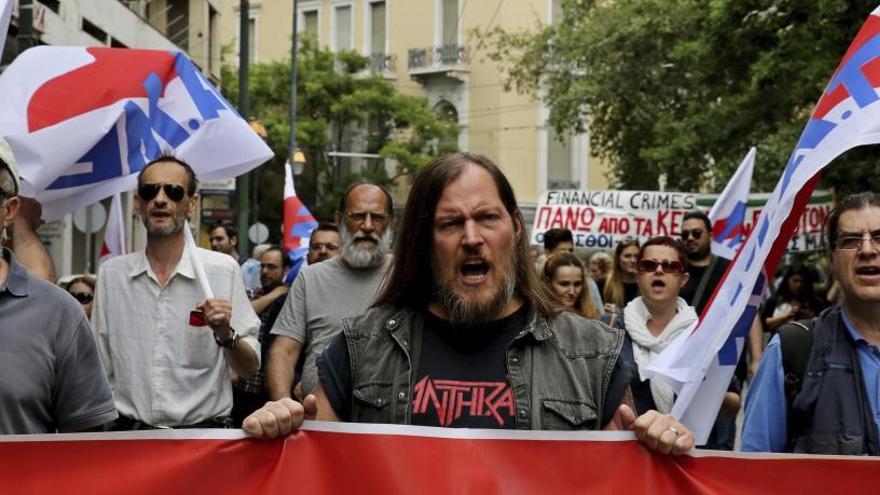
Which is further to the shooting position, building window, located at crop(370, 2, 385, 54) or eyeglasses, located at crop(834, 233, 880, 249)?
building window, located at crop(370, 2, 385, 54)

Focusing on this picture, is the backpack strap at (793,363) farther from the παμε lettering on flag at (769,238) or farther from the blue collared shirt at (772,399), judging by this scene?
the παμε lettering on flag at (769,238)

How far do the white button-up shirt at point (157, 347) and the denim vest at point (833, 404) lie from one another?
2.44 metres

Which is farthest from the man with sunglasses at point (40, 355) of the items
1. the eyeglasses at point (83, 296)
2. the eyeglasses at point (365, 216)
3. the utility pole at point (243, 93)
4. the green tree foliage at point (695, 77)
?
the utility pole at point (243, 93)

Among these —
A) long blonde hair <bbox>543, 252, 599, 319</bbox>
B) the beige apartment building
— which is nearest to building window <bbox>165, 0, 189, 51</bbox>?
the beige apartment building

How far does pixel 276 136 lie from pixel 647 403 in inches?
1678

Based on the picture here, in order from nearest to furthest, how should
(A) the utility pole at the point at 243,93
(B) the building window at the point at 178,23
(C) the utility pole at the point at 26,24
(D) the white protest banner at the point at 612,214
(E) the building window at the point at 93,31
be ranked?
(C) the utility pole at the point at 26,24 < (D) the white protest banner at the point at 612,214 < (A) the utility pole at the point at 243,93 < (E) the building window at the point at 93,31 < (B) the building window at the point at 178,23

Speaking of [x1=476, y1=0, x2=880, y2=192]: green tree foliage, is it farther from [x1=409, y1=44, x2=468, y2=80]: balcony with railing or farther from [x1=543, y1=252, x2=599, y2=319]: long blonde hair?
[x1=409, y1=44, x2=468, y2=80]: balcony with railing

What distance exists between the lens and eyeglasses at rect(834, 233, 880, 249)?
168 inches

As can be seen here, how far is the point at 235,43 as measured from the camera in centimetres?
6025

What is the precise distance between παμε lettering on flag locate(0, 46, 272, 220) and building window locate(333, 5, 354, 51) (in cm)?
5106

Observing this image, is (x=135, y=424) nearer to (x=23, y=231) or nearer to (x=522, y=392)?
(x=23, y=231)

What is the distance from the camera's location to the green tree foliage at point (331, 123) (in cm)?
4994

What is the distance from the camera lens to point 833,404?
4164mm

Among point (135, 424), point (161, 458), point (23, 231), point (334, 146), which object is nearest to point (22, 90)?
point (23, 231)
